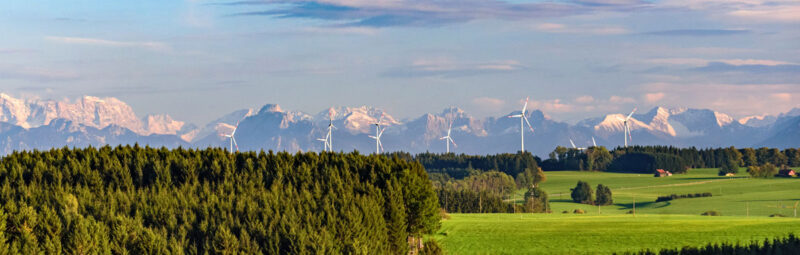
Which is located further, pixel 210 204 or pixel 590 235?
pixel 590 235

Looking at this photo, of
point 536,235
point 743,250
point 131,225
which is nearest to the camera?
point 743,250

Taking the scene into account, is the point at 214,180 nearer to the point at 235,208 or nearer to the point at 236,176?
the point at 236,176

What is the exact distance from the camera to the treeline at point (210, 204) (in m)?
54.9

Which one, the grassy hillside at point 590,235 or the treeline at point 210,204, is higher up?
the treeline at point 210,204

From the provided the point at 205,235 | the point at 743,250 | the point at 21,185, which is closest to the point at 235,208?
the point at 205,235

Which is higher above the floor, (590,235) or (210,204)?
(210,204)

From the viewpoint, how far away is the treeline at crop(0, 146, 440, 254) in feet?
180

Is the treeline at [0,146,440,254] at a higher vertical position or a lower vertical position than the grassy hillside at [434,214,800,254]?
higher

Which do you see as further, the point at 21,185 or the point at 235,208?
the point at 21,185

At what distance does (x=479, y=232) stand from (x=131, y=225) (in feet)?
255

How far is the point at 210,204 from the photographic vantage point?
211 ft

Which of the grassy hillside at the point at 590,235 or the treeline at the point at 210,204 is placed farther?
the grassy hillside at the point at 590,235

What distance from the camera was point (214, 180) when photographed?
275 ft

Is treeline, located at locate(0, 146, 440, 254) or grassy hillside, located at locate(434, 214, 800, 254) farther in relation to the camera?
grassy hillside, located at locate(434, 214, 800, 254)
